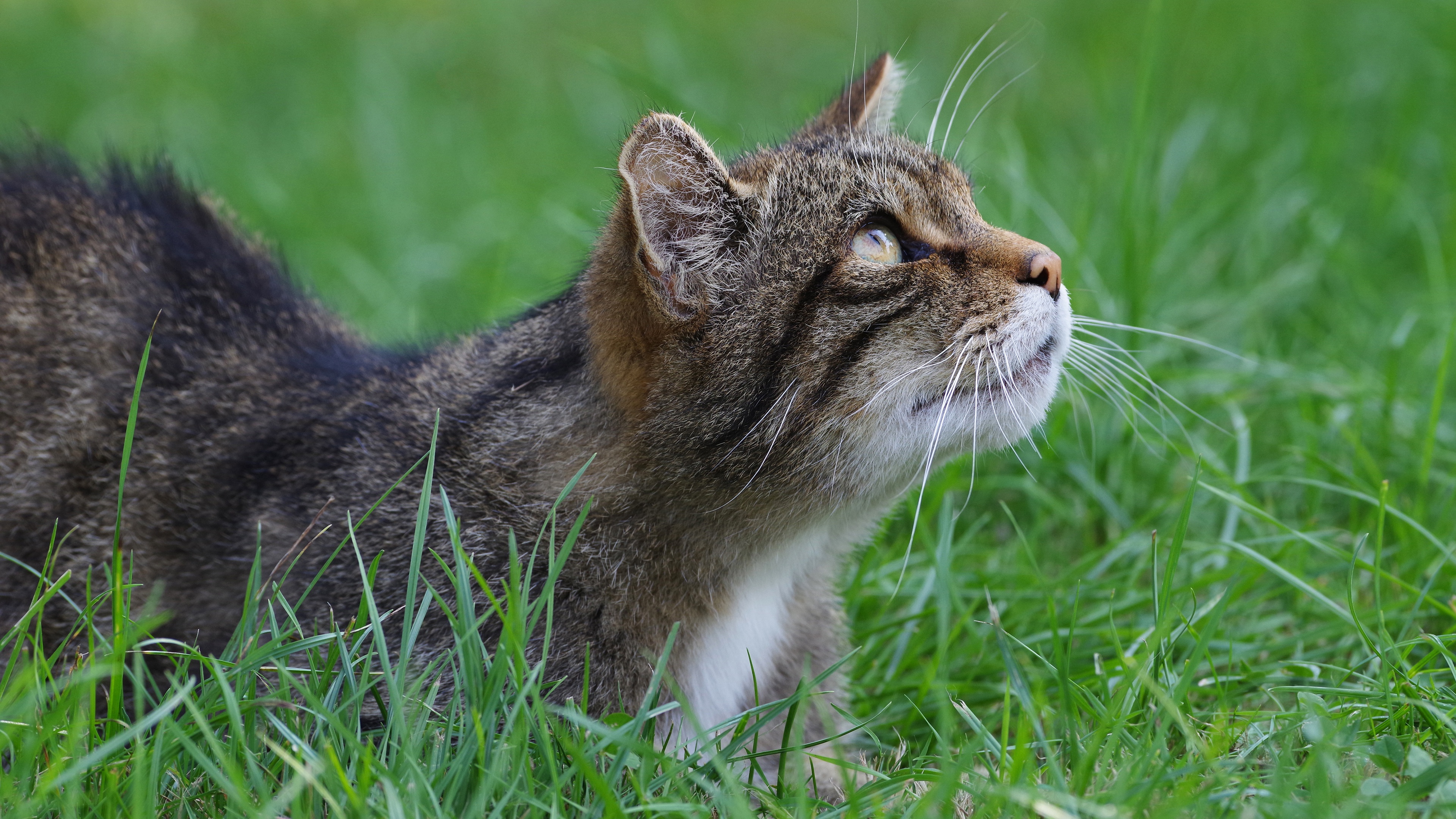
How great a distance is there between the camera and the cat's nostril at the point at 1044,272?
10.6 ft

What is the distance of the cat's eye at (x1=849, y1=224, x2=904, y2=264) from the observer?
330 centimetres

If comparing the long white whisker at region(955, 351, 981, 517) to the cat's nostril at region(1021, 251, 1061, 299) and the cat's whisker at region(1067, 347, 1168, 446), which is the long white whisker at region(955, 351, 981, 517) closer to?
the cat's nostril at region(1021, 251, 1061, 299)

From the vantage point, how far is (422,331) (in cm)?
543

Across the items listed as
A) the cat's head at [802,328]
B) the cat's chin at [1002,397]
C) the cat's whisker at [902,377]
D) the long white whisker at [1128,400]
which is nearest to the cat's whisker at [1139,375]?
the long white whisker at [1128,400]

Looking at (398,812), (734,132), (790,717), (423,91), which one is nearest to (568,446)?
(790,717)

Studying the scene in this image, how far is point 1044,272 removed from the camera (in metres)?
3.27

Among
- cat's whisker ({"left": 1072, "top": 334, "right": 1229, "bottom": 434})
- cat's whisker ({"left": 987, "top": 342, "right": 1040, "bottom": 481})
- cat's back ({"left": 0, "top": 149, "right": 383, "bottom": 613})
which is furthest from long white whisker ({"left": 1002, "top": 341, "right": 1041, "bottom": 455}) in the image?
cat's back ({"left": 0, "top": 149, "right": 383, "bottom": 613})

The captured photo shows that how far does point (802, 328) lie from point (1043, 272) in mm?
650

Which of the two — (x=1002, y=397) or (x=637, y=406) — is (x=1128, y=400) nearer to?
(x=1002, y=397)

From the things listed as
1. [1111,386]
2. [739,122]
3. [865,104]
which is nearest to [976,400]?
[865,104]

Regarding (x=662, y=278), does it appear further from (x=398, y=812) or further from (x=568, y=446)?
(x=398, y=812)

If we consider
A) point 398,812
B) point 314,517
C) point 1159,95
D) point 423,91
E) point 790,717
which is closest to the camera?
point 398,812

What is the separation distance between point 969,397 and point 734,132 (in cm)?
376

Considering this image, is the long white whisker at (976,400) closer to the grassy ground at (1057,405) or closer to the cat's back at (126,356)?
the grassy ground at (1057,405)
